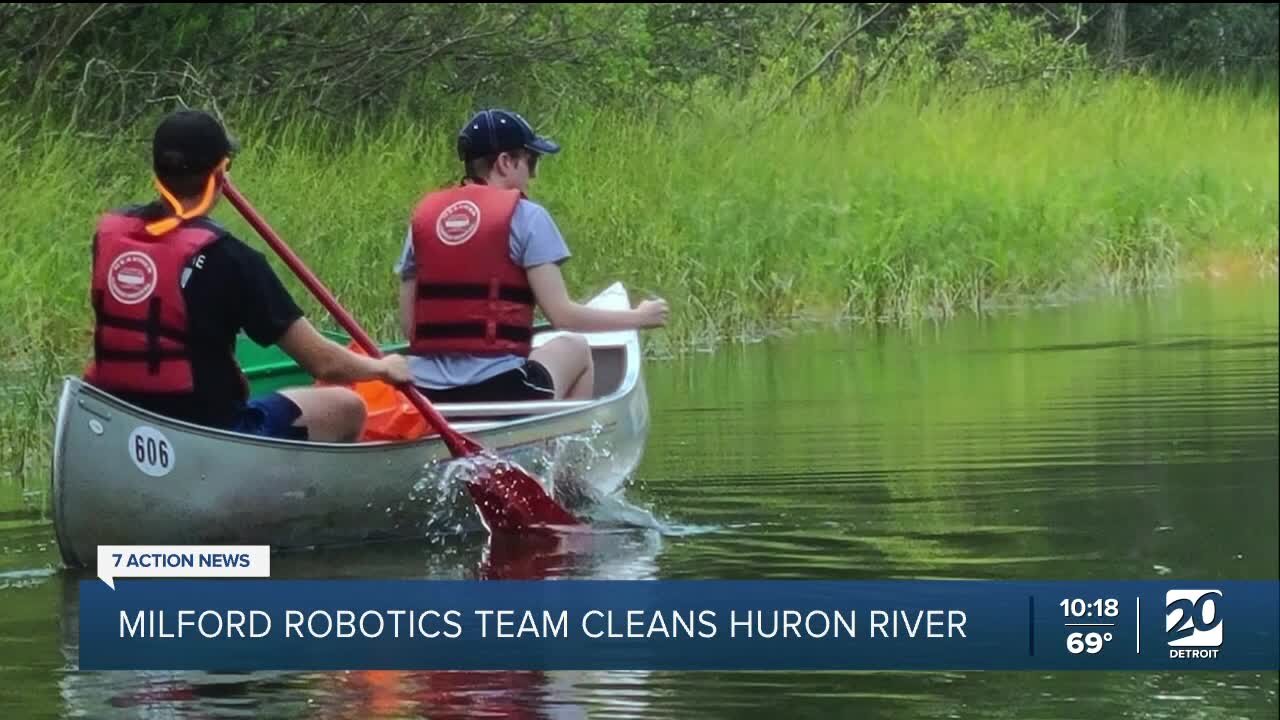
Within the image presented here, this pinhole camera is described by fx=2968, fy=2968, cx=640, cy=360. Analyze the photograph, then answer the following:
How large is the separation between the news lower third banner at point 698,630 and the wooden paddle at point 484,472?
1605 millimetres

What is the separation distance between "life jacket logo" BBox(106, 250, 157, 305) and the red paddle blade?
1.26m

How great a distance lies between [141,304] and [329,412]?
81 cm

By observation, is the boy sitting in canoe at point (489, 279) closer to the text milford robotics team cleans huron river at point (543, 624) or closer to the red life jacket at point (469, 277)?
the red life jacket at point (469, 277)

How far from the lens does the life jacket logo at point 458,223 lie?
8773 mm

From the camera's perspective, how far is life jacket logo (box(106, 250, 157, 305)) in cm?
755

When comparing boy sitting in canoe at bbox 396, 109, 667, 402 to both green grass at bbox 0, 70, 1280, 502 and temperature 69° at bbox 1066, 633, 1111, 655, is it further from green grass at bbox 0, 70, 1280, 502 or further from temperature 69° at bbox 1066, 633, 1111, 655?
temperature 69° at bbox 1066, 633, 1111, 655

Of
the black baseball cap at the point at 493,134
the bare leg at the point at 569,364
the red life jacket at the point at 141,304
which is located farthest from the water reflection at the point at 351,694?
the bare leg at the point at 569,364

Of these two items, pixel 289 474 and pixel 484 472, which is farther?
pixel 484 472

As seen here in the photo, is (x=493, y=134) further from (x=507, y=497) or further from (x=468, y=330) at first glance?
(x=507, y=497)

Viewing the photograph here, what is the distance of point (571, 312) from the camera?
8.78m

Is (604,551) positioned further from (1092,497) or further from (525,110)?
(525,110)

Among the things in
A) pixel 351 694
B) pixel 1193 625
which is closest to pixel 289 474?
pixel 351 694

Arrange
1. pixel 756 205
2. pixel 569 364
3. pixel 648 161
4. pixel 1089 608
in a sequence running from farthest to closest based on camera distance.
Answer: pixel 756 205 → pixel 648 161 → pixel 569 364 → pixel 1089 608

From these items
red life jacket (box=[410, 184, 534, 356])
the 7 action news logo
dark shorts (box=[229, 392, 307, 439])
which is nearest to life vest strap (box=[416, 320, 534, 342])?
red life jacket (box=[410, 184, 534, 356])
